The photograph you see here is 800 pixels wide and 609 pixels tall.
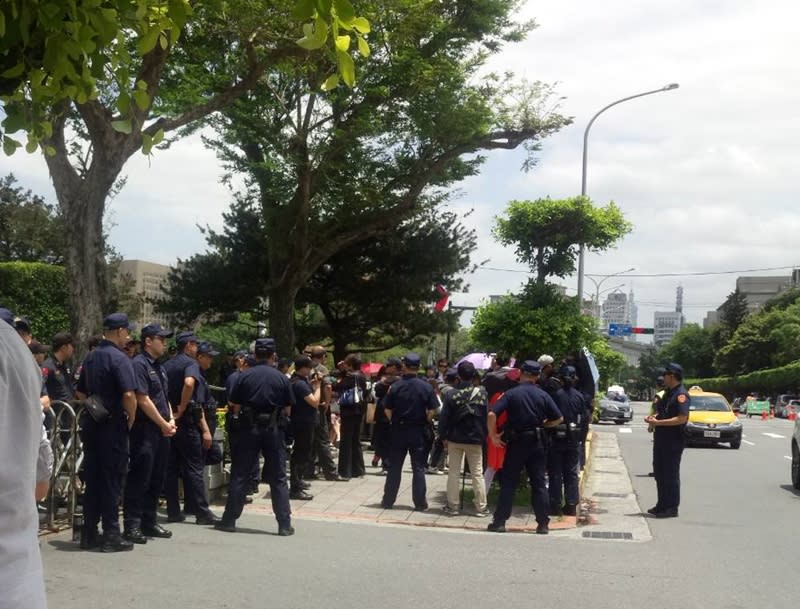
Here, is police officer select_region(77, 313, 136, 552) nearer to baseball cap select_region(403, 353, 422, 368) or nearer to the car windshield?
baseball cap select_region(403, 353, 422, 368)

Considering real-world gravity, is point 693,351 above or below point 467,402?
above

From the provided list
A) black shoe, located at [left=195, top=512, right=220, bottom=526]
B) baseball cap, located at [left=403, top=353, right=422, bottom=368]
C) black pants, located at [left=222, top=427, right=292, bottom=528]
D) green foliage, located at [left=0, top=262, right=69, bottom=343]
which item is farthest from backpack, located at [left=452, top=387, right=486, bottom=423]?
green foliage, located at [left=0, top=262, right=69, bottom=343]

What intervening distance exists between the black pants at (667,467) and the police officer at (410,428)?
2.77 m

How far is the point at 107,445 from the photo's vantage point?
7961 millimetres

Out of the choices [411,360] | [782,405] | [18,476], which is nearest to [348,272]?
[411,360]

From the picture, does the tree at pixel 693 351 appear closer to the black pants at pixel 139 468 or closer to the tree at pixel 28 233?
the tree at pixel 28 233

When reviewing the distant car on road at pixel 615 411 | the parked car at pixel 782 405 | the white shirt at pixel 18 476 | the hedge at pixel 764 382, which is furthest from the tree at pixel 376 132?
the hedge at pixel 764 382

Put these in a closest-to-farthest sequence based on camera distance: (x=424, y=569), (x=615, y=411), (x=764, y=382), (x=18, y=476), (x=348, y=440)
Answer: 1. (x=18, y=476)
2. (x=424, y=569)
3. (x=348, y=440)
4. (x=615, y=411)
5. (x=764, y=382)

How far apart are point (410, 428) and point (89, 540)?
4.42 m

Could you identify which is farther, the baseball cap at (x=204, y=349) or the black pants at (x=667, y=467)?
the black pants at (x=667, y=467)

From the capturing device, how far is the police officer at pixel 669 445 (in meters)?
11.6

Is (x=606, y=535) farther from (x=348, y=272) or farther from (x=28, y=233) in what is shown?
(x=28, y=233)

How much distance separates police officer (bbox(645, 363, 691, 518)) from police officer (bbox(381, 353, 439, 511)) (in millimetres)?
2689

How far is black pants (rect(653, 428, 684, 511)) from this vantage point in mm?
11625
